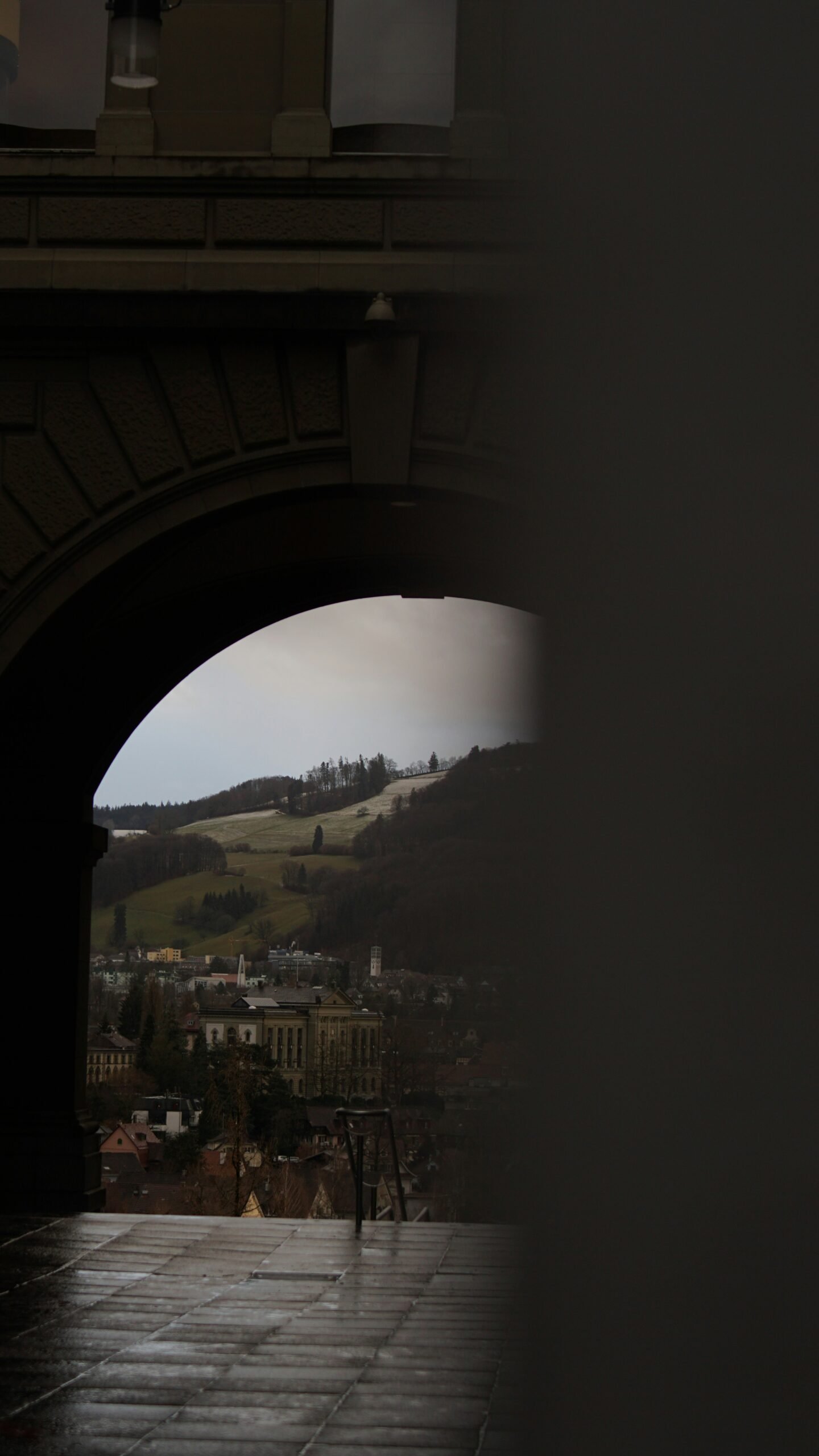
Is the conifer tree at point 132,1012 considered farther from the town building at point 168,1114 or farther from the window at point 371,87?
the window at point 371,87

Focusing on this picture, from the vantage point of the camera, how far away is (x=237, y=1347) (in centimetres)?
719

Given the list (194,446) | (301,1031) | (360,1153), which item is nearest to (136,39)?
(194,446)

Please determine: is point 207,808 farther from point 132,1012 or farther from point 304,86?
point 304,86

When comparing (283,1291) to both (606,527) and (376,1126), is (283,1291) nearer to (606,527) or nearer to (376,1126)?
(376,1126)

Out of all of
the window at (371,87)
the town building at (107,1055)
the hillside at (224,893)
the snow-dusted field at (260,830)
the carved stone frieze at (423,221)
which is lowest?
the town building at (107,1055)

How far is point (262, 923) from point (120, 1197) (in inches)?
110

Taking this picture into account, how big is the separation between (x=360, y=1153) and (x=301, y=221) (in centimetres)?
663

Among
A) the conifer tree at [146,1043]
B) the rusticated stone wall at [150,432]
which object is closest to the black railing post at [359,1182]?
the conifer tree at [146,1043]

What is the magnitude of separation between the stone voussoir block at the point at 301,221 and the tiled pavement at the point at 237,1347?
532 centimetres

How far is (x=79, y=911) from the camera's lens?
1195 centimetres

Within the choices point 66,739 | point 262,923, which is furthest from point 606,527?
point 262,923

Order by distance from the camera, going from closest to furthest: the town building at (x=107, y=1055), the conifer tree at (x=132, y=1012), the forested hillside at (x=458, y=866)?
the forested hillside at (x=458, y=866) < the town building at (x=107, y=1055) < the conifer tree at (x=132, y=1012)

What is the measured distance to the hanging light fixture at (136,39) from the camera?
822 cm

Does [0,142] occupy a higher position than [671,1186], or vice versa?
[0,142]
